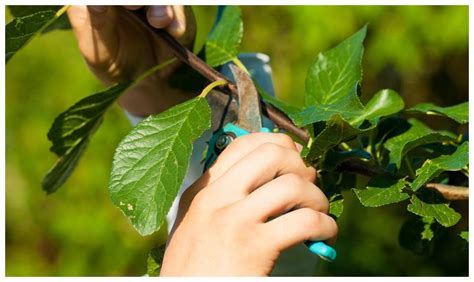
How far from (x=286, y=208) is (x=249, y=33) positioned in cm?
163

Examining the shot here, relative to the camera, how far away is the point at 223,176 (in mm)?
798

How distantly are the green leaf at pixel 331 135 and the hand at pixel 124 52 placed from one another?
409mm

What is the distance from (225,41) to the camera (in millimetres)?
1036

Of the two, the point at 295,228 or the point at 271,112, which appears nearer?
the point at 295,228

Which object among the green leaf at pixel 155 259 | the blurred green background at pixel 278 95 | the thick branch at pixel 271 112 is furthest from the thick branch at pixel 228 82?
the blurred green background at pixel 278 95

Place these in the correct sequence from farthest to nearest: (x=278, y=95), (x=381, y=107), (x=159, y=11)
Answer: (x=278, y=95) < (x=159, y=11) < (x=381, y=107)

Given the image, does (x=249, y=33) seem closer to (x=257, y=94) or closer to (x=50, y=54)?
(x=50, y=54)

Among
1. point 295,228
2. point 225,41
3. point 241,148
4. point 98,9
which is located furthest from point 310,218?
point 98,9

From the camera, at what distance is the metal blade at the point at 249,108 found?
897mm

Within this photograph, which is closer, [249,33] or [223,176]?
[223,176]

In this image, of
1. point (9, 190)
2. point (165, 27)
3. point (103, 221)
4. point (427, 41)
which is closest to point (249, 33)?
point (427, 41)

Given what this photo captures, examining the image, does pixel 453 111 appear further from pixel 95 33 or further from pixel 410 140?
pixel 95 33

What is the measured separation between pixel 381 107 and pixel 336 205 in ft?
0.44

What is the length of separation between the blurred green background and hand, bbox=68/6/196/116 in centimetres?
93
